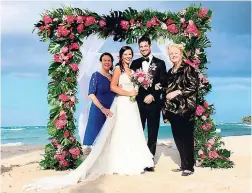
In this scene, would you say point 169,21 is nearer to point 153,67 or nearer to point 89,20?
point 153,67

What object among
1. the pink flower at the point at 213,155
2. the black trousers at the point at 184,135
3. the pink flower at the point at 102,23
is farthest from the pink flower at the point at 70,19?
the pink flower at the point at 213,155

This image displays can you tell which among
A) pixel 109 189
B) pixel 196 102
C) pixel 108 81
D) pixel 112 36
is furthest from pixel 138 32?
pixel 109 189

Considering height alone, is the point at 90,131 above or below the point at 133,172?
above

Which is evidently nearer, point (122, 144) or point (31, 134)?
point (122, 144)

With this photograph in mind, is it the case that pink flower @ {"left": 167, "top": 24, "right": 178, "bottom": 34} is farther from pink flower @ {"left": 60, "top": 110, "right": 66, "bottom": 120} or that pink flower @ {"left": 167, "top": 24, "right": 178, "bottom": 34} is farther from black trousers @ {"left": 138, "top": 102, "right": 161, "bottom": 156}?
pink flower @ {"left": 60, "top": 110, "right": 66, "bottom": 120}

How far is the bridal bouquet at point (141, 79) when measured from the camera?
760cm

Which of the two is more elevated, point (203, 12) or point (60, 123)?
point (203, 12)

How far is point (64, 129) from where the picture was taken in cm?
828

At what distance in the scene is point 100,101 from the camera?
833 centimetres

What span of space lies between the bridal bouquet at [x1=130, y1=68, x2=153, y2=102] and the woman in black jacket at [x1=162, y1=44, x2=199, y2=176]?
371mm

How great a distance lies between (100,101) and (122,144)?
107cm

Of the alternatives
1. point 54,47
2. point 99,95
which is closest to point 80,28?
point 54,47

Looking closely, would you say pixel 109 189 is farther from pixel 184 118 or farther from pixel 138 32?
pixel 138 32

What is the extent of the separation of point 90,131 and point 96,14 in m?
2.30
